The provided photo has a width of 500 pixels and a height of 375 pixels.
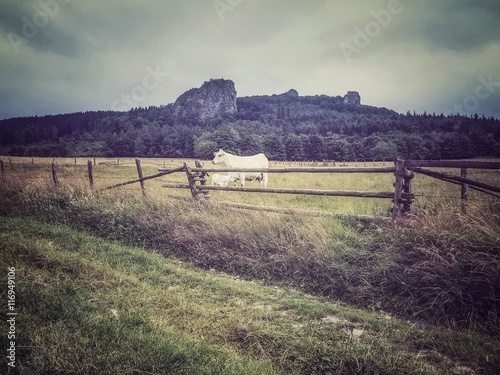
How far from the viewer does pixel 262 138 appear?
3425 inches

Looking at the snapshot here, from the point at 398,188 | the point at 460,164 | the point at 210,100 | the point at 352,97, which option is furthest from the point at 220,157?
the point at 352,97

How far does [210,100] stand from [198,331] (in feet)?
592

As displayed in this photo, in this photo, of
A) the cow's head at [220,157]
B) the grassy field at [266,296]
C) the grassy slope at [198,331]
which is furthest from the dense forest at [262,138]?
the grassy slope at [198,331]

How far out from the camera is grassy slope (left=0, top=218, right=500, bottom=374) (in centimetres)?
244

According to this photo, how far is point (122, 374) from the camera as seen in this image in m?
2.21

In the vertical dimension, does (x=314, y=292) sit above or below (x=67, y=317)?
below

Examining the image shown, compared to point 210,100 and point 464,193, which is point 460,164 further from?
point 210,100

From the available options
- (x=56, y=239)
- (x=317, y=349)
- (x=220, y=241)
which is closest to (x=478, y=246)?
(x=317, y=349)

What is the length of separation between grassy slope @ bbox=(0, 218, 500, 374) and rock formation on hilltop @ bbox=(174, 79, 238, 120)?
16926 centimetres

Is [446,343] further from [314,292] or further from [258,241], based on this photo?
[258,241]

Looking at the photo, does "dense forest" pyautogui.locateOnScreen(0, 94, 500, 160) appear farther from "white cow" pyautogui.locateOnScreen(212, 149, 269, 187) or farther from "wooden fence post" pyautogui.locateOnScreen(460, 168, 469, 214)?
"wooden fence post" pyautogui.locateOnScreen(460, 168, 469, 214)

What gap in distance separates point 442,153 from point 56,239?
90.3 metres

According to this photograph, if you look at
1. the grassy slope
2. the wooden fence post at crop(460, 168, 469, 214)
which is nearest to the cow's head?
the grassy slope

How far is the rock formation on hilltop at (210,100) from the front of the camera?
169125 millimetres
